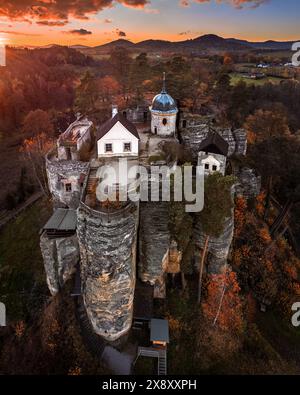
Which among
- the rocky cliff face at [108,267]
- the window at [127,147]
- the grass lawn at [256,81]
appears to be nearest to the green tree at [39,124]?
the window at [127,147]

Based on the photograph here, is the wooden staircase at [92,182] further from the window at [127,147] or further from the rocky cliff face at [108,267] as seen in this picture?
the window at [127,147]

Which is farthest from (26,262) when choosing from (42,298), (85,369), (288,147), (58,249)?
(288,147)

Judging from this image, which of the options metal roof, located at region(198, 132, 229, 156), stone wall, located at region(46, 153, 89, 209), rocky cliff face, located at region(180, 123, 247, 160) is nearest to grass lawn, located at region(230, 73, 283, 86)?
rocky cliff face, located at region(180, 123, 247, 160)

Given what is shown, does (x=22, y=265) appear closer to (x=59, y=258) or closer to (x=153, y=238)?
(x=59, y=258)

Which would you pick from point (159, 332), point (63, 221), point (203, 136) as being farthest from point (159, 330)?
point (203, 136)

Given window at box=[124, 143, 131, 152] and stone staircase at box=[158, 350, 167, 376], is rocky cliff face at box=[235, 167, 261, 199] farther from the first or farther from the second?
stone staircase at box=[158, 350, 167, 376]

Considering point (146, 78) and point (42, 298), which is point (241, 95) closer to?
point (146, 78)

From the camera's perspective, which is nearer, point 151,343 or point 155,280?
point 151,343
